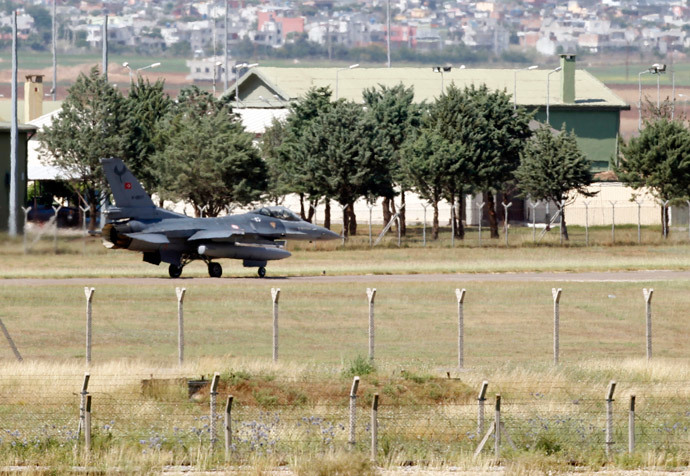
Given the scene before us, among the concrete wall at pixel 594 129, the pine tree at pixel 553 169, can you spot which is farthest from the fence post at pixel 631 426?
the concrete wall at pixel 594 129

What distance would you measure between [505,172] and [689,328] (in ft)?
137

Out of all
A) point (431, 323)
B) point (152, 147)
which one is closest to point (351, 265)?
point (431, 323)

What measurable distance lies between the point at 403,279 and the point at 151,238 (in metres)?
9.70

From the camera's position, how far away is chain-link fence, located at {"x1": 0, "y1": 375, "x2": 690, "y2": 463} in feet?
54.8

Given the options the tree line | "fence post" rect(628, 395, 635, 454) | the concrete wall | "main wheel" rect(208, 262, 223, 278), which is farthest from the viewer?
the concrete wall

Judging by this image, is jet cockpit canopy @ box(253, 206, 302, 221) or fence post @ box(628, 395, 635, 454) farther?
jet cockpit canopy @ box(253, 206, 302, 221)

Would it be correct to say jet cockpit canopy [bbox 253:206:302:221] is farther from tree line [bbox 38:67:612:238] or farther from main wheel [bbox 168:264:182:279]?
tree line [bbox 38:67:612:238]

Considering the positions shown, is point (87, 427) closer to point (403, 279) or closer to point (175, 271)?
point (403, 279)

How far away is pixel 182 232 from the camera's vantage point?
4662cm

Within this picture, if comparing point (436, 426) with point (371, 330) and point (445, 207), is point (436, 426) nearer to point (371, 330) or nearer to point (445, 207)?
point (371, 330)

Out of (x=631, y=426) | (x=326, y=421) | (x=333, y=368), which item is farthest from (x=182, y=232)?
(x=631, y=426)

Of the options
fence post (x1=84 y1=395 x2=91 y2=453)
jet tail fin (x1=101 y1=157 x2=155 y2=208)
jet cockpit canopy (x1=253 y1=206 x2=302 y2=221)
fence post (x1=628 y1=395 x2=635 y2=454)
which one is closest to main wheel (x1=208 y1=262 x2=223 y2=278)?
jet cockpit canopy (x1=253 y1=206 x2=302 y2=221)

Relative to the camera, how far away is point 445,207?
308ft

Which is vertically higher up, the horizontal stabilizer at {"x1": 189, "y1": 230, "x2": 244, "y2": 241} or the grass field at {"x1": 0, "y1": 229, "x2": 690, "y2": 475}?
the horizontal stabilizer at {"x1": 189, "y1": 230, "x2": 244, "y2": 241}
